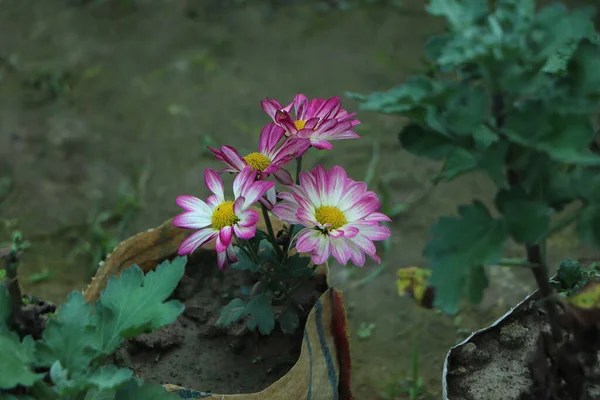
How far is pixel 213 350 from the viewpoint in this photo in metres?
1.42

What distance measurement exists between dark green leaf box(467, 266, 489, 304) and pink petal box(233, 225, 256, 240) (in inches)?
14.4

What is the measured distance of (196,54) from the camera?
2.96 meters

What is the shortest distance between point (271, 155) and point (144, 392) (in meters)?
0.45

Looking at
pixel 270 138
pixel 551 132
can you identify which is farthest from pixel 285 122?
pixel 551 132

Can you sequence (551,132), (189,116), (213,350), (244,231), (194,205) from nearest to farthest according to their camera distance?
(551,132) < (244,231) < (194,205) < (213,350) < (189,116)

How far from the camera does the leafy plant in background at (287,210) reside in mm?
1176

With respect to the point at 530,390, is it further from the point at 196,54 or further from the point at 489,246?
the point at 196,54

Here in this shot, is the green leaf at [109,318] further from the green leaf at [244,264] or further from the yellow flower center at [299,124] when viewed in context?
the yellow flower center at [299,124]

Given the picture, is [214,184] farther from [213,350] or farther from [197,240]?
[213,350]

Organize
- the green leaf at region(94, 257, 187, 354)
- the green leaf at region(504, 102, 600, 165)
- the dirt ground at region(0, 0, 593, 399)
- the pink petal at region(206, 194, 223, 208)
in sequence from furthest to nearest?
the dirt ground at region(0, 0, 593, 399), the pink petal at region(206, 194, 223, 208), the green leaf at region(94, 257, 187, 354), the green leaf at region(504, 102, 600, 165)

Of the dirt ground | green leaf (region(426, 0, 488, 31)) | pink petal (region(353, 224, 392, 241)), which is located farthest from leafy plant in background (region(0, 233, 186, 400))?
the dirt ground

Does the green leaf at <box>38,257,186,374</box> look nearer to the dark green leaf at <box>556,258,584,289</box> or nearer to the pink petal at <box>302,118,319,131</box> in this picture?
the pink petal at <box>302,118,319,131</box>

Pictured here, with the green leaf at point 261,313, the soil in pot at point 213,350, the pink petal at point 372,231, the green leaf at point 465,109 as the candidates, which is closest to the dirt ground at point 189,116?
the soil in pot at point 213,350

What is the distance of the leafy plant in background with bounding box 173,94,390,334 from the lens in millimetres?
1176
